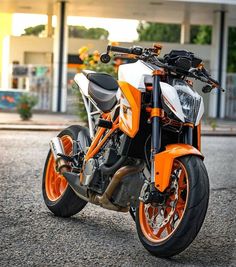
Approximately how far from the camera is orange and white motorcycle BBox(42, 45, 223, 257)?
4949 mm

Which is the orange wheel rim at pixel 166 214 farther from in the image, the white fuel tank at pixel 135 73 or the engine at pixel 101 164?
the white fuel tank at pixel 135 73

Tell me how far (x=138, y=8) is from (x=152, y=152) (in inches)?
1227

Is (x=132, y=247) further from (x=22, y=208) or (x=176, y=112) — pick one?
(x=22, y=208)

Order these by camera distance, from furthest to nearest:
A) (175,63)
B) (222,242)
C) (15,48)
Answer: (15,48) → (222,242) → (175,63)

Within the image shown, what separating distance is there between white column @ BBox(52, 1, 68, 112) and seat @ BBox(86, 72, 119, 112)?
85.2 ft

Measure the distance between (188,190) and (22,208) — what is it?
245 cm

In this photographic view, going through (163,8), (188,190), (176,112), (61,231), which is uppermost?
(163,8)

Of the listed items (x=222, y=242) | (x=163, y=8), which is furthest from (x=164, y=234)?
(x=163, y=8)

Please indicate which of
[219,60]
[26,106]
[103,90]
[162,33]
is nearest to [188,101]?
[103,90]

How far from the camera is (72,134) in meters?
6.63

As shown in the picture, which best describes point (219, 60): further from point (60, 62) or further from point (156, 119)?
point (156, 119)

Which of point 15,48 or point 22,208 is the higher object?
point 15,48

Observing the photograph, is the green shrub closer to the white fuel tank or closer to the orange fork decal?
the orange fork decal

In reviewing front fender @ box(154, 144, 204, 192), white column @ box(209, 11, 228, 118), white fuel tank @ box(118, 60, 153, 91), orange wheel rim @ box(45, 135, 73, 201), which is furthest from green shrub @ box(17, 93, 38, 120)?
front fender @ box(154, 144, 204, 192)
